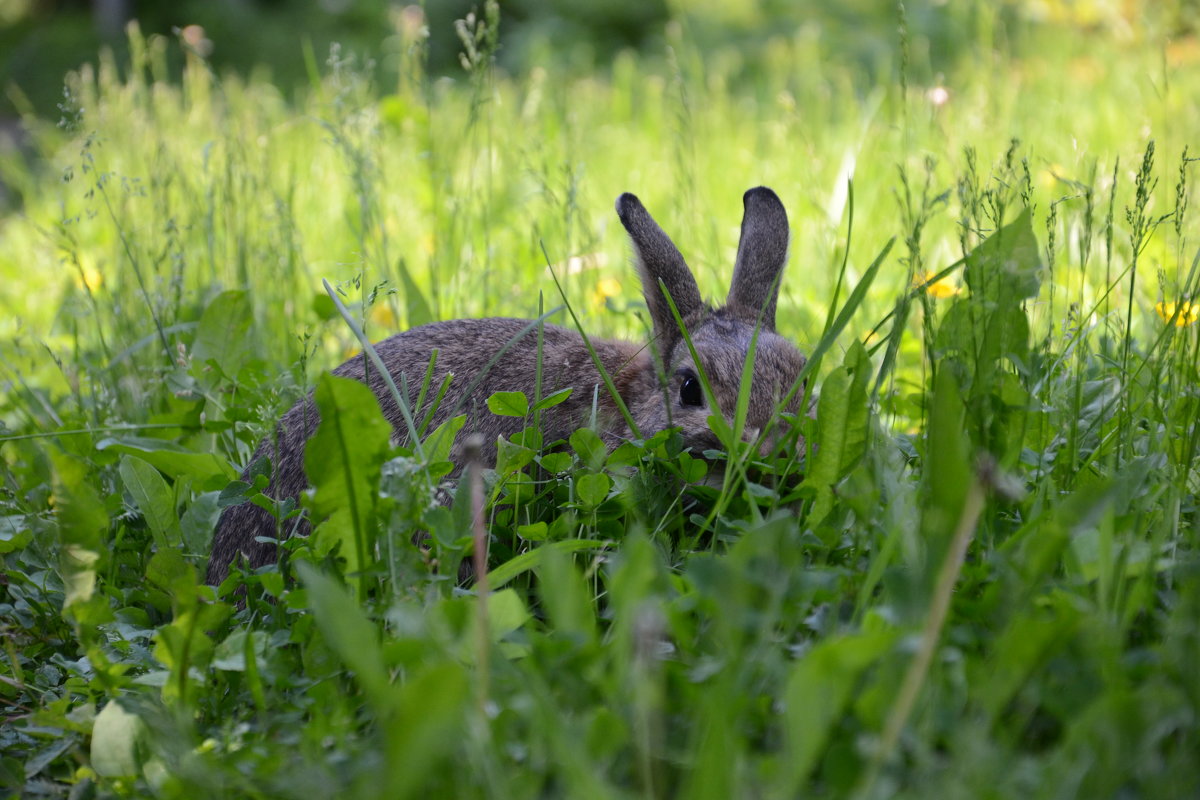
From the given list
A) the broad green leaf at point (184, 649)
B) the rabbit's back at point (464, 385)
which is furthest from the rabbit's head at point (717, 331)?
the broad green leaf at point (184, 649)

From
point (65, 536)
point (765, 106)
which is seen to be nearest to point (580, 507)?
point (65, 536)

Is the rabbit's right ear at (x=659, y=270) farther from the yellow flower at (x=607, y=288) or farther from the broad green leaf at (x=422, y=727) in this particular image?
the broad green leaf at (x=422, y=727)

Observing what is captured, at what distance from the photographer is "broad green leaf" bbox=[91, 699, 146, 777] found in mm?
1798

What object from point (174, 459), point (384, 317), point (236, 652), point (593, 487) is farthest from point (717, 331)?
point (236, 652)

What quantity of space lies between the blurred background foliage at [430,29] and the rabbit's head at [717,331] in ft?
22.7

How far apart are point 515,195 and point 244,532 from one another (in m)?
3.01

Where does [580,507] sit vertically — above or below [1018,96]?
below

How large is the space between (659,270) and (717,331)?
26cm

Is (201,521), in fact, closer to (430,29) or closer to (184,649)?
(184,649)

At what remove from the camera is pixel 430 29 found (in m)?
11.2

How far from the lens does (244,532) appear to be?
281 cm

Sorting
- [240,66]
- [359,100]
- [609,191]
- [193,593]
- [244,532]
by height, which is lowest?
[244,532]

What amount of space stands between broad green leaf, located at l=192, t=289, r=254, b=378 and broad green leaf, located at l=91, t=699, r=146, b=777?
1.52 metres

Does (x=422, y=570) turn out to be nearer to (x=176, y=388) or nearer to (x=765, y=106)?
(x=176, y=388)
